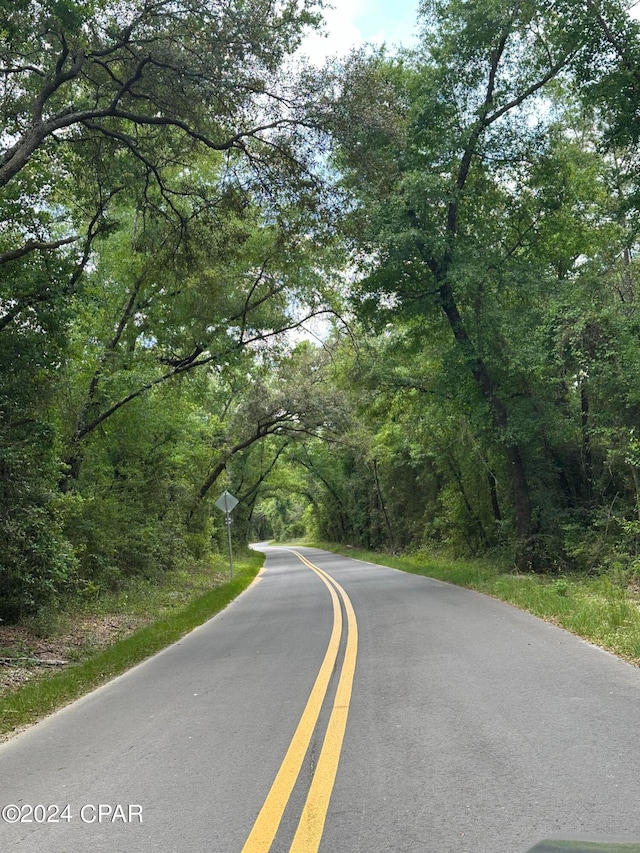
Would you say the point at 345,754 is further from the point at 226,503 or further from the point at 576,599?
the point at 226,503

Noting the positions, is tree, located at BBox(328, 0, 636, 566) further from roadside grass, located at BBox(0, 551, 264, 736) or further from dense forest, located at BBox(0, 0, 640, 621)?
roadside grass, located at BBox(0, 551, 264, 736)

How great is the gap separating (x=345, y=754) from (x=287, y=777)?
51 cm

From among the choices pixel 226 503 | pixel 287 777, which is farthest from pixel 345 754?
pixel 226 503

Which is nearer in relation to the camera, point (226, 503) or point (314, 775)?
point (314, 775)

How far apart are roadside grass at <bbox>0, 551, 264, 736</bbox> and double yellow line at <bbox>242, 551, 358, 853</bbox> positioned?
117 inches

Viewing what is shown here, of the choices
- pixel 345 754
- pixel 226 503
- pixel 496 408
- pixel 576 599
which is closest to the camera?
pixel 345 754

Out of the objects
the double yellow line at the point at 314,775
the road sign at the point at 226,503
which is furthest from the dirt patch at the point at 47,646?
the road sign at the point at 226,503

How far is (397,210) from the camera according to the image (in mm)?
13898

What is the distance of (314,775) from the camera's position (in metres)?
4.08

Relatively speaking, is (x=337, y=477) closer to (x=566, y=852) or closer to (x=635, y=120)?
(x=635, y=120)

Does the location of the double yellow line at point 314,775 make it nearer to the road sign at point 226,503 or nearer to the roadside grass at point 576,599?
the roadside grass at point 576,599

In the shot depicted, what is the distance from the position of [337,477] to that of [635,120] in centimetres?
3808

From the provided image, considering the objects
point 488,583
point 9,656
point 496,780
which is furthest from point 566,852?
point 488,583

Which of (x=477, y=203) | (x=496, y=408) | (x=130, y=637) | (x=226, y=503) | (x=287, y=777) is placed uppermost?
(x=477, y=203)
